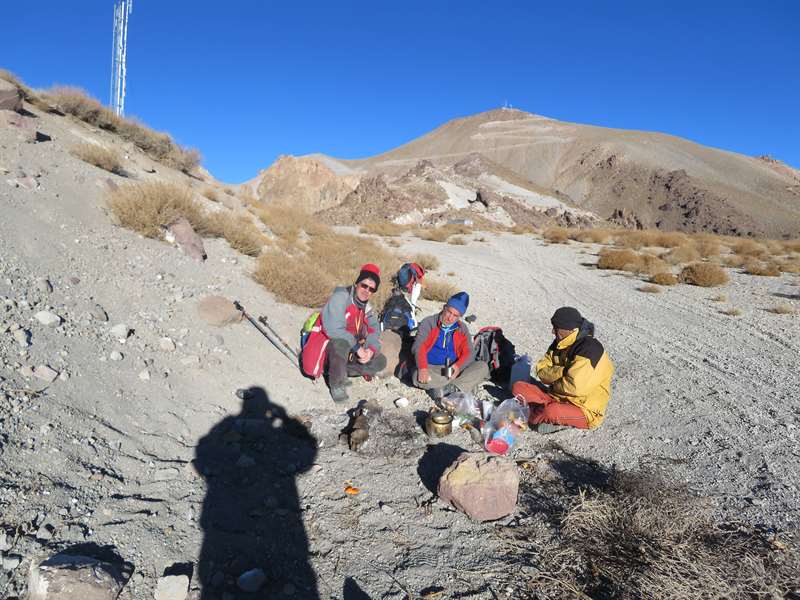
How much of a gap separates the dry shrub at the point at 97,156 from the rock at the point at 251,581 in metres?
8.50

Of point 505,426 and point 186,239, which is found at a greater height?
point 186,239

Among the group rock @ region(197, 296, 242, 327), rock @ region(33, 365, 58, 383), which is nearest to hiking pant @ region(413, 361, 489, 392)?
rock @ region(197, 296, 242, 327)

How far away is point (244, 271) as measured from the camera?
22.7 feet

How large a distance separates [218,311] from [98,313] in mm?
1190

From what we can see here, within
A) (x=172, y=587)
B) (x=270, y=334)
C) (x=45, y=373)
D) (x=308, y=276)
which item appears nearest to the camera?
(x=172, y=587)

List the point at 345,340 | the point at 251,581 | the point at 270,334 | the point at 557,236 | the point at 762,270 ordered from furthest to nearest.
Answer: the point at 557,236, the point at 762,270, the point at 270,334, the point at 345,340, the point at 251,581

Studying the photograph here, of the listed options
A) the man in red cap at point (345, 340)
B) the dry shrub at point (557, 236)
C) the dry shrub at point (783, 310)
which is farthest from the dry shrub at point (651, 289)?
the dry shrub at point (557, 236)

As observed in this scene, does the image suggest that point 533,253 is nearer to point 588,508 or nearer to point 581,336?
point 581,336


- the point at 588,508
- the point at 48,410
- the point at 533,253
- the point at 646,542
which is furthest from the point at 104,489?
the point at 533,253

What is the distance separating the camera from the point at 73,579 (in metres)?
A: 1.85

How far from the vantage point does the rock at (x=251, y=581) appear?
2.22 meters

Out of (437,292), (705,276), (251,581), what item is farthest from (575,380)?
A: (705,276)

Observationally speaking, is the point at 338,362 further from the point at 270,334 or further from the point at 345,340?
the point at 270,334

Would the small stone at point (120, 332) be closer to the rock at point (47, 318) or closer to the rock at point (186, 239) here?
the rock at point (47, 318)
